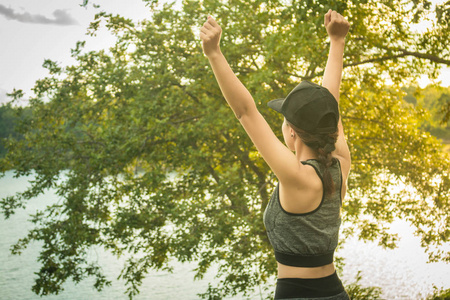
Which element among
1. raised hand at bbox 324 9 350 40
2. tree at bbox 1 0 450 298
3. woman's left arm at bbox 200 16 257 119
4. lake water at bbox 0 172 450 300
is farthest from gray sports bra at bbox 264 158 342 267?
lake water at bbox 0 172 450 300

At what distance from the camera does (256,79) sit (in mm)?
8148

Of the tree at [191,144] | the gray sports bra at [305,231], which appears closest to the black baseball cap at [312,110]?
the gray sports bra at [305,231]

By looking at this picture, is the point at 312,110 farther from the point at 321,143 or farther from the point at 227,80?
the point at 227,80

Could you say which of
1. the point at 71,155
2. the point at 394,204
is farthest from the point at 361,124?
the point at 71,155

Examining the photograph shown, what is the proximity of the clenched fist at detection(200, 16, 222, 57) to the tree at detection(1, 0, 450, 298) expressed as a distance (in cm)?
674

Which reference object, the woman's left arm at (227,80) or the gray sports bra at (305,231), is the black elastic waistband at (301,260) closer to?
the gray sports bra at (305,231)

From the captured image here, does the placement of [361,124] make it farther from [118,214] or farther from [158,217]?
[118,214]

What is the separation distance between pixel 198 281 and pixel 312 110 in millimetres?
17601

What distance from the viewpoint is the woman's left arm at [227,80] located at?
1.46m

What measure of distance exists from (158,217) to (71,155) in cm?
→ 236

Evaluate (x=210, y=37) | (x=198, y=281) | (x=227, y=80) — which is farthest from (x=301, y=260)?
(x=198, y=281)

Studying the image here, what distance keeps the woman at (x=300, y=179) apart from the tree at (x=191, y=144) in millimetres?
6595

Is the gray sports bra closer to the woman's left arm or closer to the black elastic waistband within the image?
the black elastic waistband

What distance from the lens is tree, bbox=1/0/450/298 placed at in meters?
8.68
